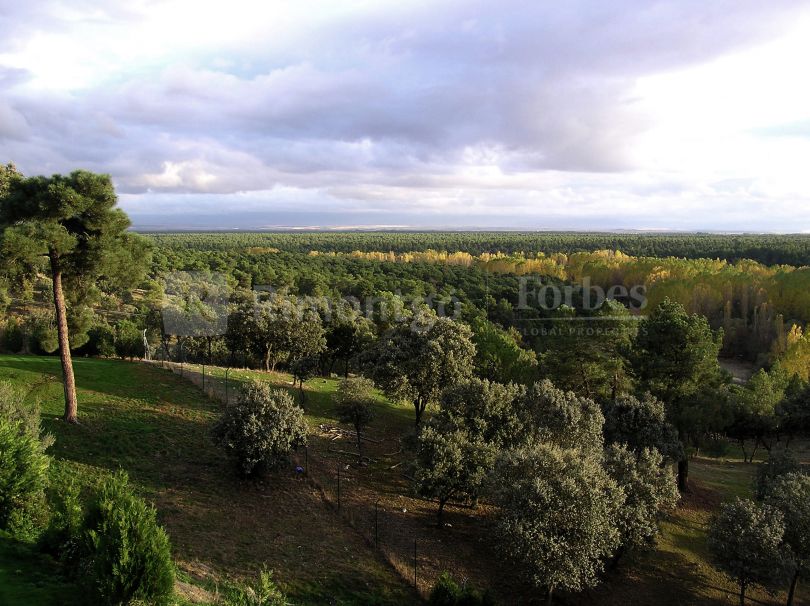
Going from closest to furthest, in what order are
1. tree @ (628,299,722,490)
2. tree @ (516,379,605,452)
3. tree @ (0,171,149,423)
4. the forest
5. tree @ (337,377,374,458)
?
the forest
tree @ (0,171,149,423)
tree @ (516,379,605,452)
tree @ (337,377,374,458)
tree @ (628,299,722,490)

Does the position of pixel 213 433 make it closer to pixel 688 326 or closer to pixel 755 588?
pixel 755 588

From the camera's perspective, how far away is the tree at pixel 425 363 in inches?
1104

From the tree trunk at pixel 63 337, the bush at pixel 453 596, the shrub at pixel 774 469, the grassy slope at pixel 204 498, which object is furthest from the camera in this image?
the shrub at pixel 774 469

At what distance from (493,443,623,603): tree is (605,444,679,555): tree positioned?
5.34 ft

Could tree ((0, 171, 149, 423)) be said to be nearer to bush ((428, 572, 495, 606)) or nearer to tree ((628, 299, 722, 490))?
bush ((428, 572, 495, 606))

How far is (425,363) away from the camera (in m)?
28.0

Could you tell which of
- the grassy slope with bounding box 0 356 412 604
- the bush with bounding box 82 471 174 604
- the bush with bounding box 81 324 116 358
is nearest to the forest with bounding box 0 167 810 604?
the bush with bounding box 82 471 174 604

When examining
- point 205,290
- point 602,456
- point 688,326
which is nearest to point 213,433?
point 602,456

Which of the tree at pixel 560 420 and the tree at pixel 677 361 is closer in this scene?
the tree at pixel 560 420

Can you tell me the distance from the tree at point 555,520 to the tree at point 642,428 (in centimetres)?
944

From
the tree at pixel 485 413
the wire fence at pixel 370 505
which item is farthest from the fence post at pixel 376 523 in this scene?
the tree at pixel 485 413

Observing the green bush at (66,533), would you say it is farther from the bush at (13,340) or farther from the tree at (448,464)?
the bush at (13,340)

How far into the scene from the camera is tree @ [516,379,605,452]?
22.6m

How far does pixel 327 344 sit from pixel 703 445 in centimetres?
3268
